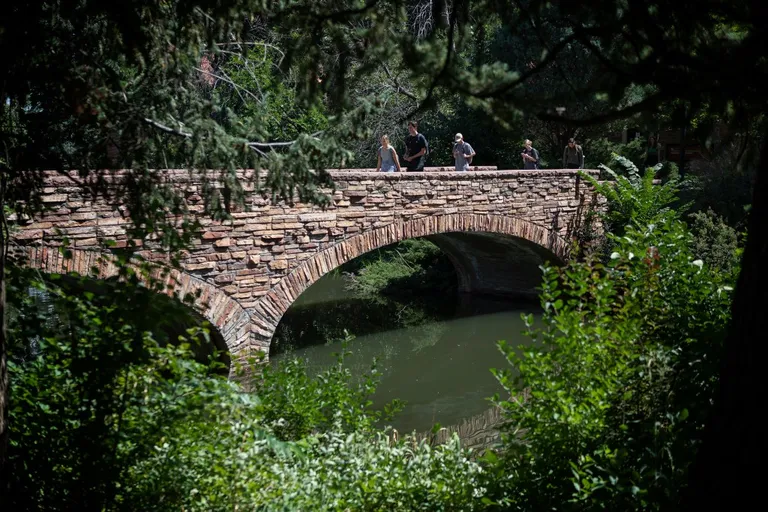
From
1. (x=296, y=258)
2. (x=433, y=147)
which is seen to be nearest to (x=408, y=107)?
(x=433, y=147)

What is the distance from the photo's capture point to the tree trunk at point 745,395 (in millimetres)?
2732

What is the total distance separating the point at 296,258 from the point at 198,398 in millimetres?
6915

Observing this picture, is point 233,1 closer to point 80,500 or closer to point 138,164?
point 138,164

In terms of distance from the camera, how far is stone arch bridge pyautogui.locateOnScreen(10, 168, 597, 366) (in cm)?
821

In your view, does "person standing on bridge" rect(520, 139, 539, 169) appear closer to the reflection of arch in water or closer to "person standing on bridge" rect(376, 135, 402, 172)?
"person standing on bridge" rect(376, 135, 402, 172)

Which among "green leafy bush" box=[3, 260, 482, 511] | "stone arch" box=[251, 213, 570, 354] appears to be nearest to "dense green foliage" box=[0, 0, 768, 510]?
"green leafy bush" box=[3, 260, 482, 511]

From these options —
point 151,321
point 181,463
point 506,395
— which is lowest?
point 506,395

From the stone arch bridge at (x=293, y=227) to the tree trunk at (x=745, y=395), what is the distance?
4.85 metres

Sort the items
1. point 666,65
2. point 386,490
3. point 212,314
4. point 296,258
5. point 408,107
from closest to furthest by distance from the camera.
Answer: point 666,65
point 386,490
point 212,314
point 296,258
point 408,107

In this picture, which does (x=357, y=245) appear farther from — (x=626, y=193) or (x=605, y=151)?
(x=605, y=151)

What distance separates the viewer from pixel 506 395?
10.5 m

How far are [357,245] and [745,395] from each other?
27.2 feet

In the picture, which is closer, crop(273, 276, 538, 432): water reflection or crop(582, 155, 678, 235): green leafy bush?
crop(273, 276, 538, 432): water reflection

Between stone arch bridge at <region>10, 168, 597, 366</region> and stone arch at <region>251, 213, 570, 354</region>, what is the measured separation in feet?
0.04
